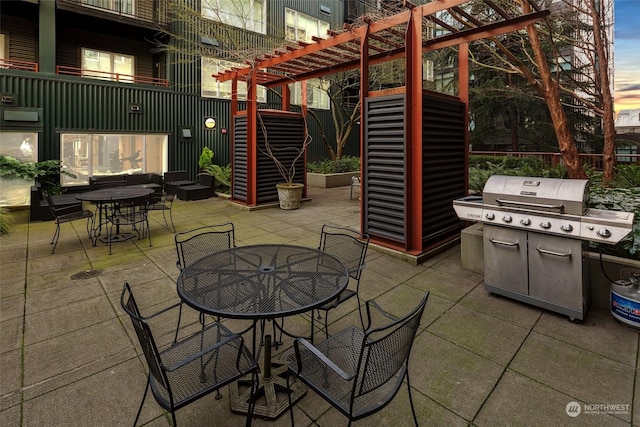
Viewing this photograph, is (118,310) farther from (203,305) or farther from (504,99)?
(504,99)

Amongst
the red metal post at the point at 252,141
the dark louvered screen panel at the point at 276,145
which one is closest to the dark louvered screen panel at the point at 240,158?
the red metal post at the point at 252,141

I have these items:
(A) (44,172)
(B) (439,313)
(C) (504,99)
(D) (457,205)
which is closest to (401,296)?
(B) (439,313)

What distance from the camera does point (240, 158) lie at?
880 cm

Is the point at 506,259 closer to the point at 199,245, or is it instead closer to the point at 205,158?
the point at 199,245

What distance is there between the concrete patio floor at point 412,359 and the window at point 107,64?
9353 millimetres

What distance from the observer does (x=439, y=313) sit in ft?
10.6

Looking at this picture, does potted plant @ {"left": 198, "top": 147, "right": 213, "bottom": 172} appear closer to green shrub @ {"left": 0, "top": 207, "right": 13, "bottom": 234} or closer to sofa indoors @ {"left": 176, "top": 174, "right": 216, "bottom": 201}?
sofa indoors @ {"left": 176, "top": 174, "right": 216, "bottom": 201}

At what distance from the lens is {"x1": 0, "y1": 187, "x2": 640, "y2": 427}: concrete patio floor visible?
200cm

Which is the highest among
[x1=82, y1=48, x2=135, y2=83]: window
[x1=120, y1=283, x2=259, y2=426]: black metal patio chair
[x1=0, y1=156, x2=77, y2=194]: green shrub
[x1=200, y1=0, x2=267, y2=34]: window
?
[x1=200, y1=0, x2=267, y2=34]: window

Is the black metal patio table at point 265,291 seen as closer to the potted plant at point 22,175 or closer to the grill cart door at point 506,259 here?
the grill cart door at point 506,259

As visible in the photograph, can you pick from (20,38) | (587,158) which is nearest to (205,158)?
(20,38)

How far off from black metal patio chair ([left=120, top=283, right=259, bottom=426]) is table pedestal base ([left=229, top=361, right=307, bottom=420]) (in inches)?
7.3

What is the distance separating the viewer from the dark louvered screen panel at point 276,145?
28.1 ft

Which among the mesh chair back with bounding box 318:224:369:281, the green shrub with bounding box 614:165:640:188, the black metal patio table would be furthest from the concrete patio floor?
the green shrub with bounding box 614:165:640:188
